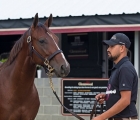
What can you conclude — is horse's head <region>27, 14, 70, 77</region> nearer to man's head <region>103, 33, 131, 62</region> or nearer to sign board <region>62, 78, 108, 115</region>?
man's head <region>103, 33, 131, 62</region>

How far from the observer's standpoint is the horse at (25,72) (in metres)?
5.77

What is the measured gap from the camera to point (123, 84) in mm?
4434

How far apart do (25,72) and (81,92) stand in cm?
384

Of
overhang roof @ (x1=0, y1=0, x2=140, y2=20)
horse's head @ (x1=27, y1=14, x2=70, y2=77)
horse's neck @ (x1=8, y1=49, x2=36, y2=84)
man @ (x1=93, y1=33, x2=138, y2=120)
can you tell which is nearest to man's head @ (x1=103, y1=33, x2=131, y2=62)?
man @ (x1=93, y1=33, x2=138, y2=120)

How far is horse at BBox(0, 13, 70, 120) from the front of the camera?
577 centimetres

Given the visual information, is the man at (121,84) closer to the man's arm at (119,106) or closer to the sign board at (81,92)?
the man's arm at (119,106)

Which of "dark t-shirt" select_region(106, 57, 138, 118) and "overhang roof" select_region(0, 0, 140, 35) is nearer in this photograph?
"dark t-shirt" select_region(106, 57, 138, 118)

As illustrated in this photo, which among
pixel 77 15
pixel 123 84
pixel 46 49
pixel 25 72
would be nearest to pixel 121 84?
pixel 123 84

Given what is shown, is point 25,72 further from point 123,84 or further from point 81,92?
point 81,92

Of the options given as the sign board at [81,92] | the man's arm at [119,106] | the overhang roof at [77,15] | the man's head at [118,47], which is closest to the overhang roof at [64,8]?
the overhang roof at [77,15]

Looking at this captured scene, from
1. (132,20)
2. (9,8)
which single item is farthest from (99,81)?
(9,8)

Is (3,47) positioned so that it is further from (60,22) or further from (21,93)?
(21,93)

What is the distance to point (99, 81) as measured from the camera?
9.45 m

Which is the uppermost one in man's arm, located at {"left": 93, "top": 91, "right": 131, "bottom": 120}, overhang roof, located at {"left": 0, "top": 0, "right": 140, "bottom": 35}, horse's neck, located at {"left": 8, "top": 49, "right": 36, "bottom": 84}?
overhang roof, located at {"left": 0, "top": 0, "right": 140, "bottom": 35}
